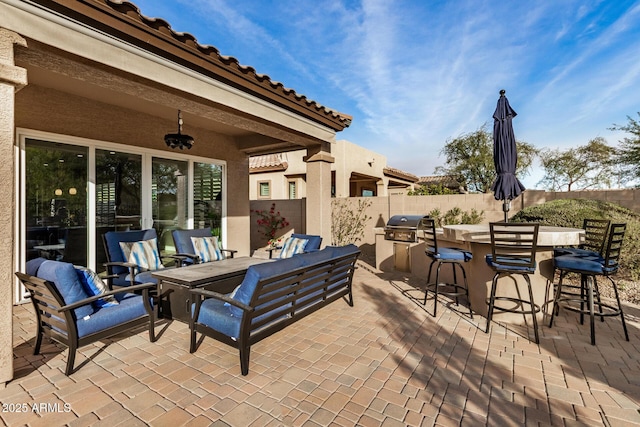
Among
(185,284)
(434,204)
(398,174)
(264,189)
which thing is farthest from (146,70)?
(398,174)

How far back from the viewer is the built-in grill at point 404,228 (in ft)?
22.6

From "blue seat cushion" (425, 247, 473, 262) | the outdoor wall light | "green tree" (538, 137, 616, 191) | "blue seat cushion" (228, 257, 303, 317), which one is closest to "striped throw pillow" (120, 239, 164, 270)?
the outdoor wall light

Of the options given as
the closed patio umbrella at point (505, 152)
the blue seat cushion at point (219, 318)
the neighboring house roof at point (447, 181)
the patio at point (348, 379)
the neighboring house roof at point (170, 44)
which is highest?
the neighboring house roof at point (170, 44)

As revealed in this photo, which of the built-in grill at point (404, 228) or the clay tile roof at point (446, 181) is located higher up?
the clay tile roof at point (446, 181)

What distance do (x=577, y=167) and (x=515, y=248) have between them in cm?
1922

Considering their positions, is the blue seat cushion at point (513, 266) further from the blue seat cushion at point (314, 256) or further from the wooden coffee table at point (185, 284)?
the wooden coffee table at point (185, 284)

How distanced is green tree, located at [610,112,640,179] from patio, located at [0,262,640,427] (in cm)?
753

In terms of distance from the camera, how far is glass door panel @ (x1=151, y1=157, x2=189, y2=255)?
22.4ft

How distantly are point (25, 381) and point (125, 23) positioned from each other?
11.7 feet

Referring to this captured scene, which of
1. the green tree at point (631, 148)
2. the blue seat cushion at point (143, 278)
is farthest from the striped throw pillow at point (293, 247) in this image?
the green tree at point (631, 148)

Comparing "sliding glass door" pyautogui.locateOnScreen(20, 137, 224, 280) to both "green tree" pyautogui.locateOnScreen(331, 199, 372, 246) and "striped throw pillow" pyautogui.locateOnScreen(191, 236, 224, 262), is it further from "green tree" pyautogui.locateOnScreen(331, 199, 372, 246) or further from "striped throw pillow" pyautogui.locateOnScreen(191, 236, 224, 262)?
"green tree" pyautogui.locateOnScreen(331, 199, 372, 246)

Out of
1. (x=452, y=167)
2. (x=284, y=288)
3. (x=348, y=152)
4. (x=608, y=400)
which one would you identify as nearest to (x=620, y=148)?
(x=452, y=167)

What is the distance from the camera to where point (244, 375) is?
2807 mm

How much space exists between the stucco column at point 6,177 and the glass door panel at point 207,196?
16.7 ft
